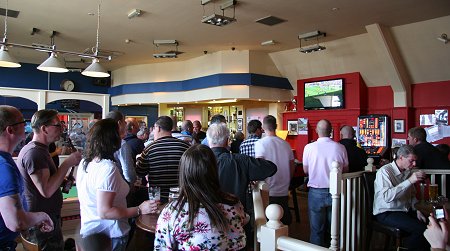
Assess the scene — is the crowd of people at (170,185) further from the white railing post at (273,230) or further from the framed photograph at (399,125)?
the framed photograph at (399,125)

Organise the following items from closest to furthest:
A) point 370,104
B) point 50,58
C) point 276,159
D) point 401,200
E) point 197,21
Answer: point 401,200 → point 276,159 → point 50,58 → point 197,21 → point 370,104

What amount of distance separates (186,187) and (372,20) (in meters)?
6.02

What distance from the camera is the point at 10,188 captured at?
157 cm

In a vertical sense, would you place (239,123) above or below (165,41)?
below

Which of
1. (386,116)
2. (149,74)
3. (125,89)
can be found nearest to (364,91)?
(386,116)

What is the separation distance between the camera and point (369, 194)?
3482 millimetres

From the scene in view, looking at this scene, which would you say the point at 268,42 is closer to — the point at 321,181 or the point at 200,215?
the point at 321,181

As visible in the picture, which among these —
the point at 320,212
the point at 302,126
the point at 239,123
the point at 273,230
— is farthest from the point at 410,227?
the point at 239,123

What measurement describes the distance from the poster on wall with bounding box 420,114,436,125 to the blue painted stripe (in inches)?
133

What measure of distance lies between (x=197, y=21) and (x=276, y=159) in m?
3.76

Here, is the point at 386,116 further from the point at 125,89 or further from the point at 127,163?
the point at 125,89

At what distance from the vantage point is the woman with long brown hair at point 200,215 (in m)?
1.49

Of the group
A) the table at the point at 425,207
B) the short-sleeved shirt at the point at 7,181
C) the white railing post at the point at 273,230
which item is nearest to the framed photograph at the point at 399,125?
the table at the point at 425,207

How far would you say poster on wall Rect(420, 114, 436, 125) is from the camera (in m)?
7.19
